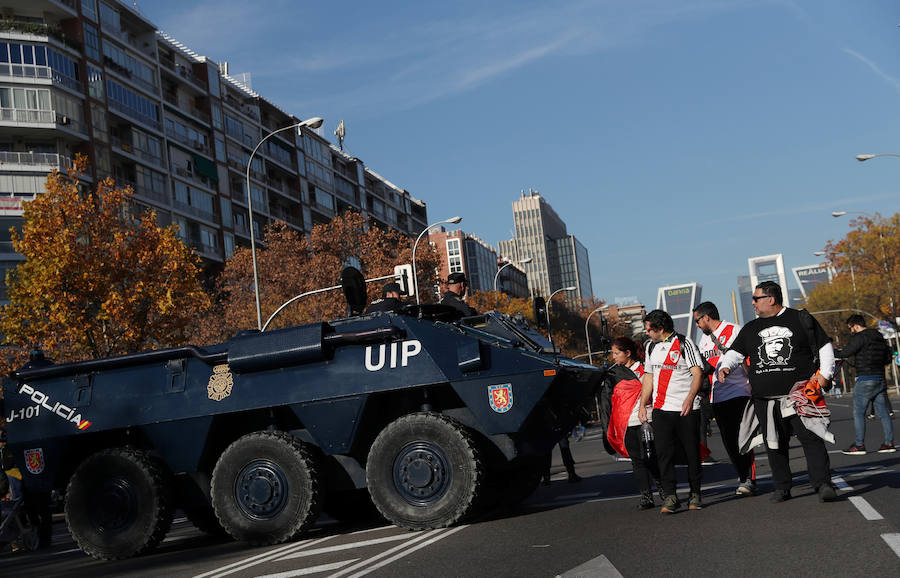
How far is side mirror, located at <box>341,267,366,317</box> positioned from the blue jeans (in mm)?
7097

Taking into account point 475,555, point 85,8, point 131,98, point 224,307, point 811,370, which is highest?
Answer: point 85,8

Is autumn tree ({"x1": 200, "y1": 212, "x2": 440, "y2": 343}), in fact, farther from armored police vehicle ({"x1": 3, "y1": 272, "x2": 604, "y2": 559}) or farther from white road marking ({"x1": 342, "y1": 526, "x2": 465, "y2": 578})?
white road marking ({"x1": 342, "y1": 526, "x2": 465, "y2": 578})

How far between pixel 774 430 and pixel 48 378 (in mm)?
7159

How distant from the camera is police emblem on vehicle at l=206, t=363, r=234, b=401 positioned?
31.0 ft

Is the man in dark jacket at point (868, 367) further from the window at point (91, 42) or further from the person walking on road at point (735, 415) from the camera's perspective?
the window at point (91, 42)

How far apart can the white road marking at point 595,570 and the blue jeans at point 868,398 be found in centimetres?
799

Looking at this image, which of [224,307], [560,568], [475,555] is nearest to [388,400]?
[475,555]

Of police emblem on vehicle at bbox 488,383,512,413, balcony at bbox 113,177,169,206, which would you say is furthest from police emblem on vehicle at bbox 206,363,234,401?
balcony at bbox 113,177,169,206

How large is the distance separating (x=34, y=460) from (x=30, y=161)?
40.9 metres

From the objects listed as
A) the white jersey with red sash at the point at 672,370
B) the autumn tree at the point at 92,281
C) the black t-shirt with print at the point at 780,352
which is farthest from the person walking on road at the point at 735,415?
the autumn tree at the point at 92,281

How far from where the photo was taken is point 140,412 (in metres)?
9.70

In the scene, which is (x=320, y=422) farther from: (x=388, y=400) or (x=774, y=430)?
(x=774, y=430)

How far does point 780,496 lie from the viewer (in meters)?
8.58

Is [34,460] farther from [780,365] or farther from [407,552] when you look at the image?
[780,365]
